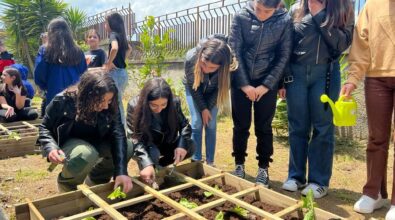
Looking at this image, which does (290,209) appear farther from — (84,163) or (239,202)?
(84,163)

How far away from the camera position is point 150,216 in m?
2.43

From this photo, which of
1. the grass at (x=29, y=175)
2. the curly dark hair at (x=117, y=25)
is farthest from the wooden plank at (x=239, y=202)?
the curly dark hair at (x=117, y=25)

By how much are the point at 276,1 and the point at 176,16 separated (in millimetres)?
7885

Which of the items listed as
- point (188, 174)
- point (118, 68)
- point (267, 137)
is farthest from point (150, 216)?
point (118, 68)

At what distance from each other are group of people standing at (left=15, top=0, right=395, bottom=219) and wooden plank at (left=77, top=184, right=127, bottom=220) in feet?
0.74

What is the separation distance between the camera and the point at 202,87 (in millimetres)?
3383

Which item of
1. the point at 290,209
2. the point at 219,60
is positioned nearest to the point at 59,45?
the point at 219,60

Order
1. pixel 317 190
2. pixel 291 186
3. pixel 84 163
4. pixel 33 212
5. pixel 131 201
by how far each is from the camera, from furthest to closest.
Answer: pixel 291 186 → pixel 317 190 → pixel 84 163 → pixel 131 201 → pixel 33 212

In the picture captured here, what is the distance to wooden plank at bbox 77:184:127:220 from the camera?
2098 millimetres

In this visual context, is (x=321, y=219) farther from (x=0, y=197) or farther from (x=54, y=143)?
(x=0, y=197)

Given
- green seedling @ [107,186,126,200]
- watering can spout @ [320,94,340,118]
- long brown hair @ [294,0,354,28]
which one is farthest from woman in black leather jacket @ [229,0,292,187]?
green seedling @ [107,186,126,200]

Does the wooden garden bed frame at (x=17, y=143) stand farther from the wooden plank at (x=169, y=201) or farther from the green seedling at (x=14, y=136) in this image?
the wooden plank at (x=169, y=201)

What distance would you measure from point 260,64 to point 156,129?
3.45 feet

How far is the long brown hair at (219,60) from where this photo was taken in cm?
310
